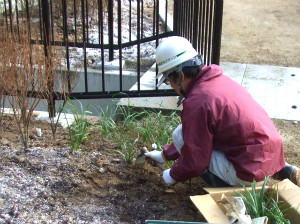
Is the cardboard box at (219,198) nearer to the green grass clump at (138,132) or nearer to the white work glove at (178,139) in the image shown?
the white work glove at (178,139)

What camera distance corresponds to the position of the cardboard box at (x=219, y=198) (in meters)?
2.90

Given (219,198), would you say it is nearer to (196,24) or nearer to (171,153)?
(171,153)

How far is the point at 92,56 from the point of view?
7227 millimetres

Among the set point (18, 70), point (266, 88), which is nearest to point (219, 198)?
point (18, 70)

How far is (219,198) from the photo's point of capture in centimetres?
313

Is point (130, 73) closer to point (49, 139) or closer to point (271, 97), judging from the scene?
point (271, 97)

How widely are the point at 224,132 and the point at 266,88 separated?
3208 millimetres

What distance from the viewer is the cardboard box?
2.90m

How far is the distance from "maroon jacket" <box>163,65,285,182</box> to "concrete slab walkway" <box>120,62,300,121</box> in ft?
6.20

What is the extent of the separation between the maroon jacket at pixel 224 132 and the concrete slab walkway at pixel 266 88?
1888 millimetres

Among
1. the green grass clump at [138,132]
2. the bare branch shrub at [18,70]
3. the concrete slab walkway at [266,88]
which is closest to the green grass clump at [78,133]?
the green grass clump at [138,132]

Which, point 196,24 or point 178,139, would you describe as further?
point 196,24

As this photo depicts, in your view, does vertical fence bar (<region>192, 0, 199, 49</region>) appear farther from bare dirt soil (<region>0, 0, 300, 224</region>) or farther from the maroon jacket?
the maroon jacket

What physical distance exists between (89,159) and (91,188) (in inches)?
16.8
